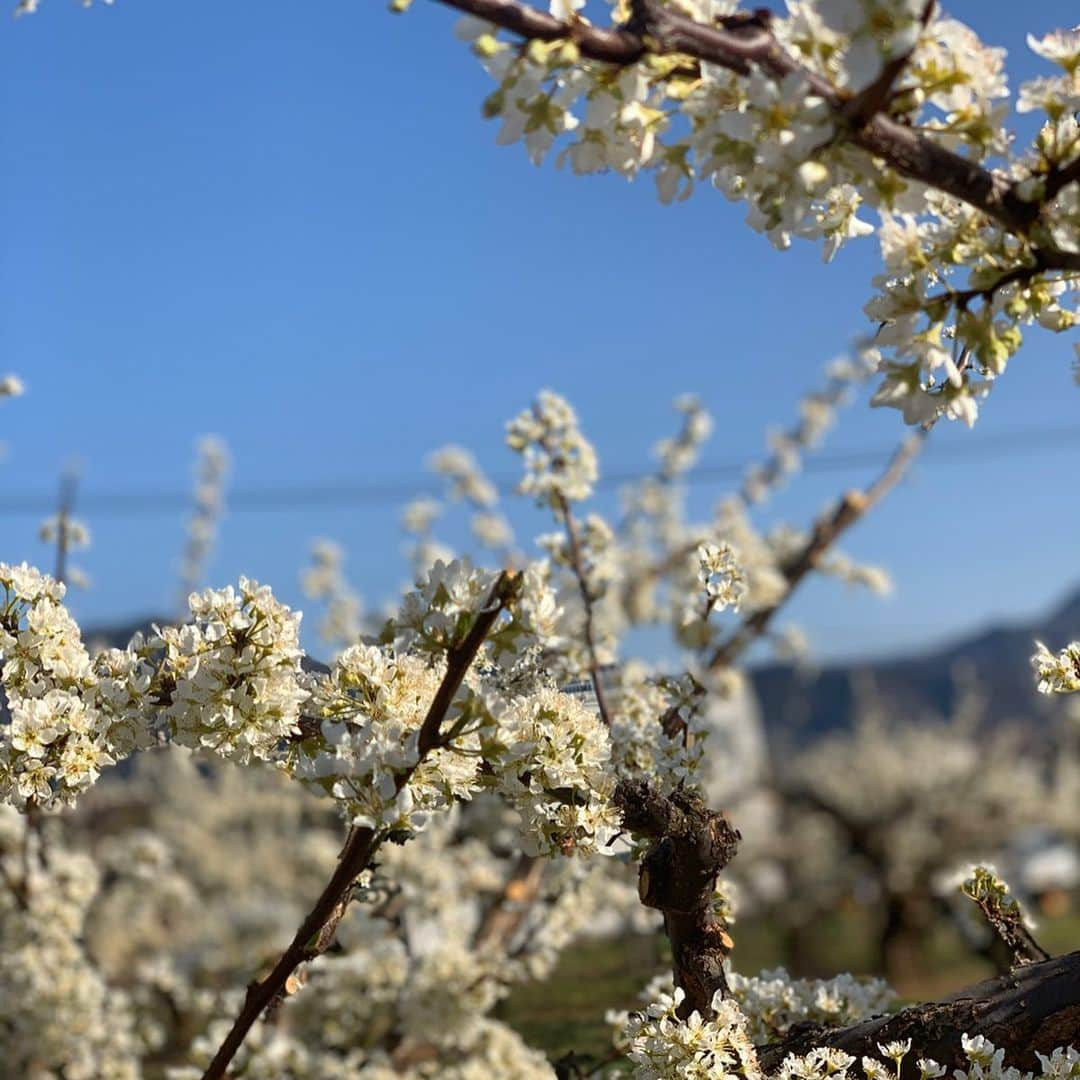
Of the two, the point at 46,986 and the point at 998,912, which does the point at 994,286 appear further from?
the point at 46,986

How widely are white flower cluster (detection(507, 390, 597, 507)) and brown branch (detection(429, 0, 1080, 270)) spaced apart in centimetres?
269

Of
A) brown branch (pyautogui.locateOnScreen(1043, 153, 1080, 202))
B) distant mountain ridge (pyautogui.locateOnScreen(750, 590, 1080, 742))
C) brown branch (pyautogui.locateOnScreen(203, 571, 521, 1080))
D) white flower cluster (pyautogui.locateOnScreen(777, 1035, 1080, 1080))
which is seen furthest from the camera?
distant mountain ridge (pyautogui.locateOnScreen(750, 590, 1080, 742))

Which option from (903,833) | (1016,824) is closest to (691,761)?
(903,833)

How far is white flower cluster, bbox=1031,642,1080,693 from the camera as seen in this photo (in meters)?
2.15

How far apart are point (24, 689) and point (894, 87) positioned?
1848mm

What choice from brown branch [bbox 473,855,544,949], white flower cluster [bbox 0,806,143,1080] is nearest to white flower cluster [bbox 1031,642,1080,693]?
brown branch [bbox 473,855,544,949]

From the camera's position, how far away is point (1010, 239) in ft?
4.87

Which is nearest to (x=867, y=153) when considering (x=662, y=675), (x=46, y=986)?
(x=662, y=675)

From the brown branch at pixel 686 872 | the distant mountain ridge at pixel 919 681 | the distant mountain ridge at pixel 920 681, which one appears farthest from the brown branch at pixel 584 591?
the distant mountain ridge at pixel 920 681

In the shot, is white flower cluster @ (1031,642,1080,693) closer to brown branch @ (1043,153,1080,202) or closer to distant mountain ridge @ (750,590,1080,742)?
brown branch @ (1043,153,1080,202)

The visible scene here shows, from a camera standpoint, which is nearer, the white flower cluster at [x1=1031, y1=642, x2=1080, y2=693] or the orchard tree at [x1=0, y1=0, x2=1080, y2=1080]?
the orchard tree at [x1=0, y1=0, x2=1080, y2=1080]

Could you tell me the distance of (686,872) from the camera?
214 cm

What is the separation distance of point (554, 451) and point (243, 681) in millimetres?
2199

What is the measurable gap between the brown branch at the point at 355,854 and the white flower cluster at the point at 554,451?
2091mm
